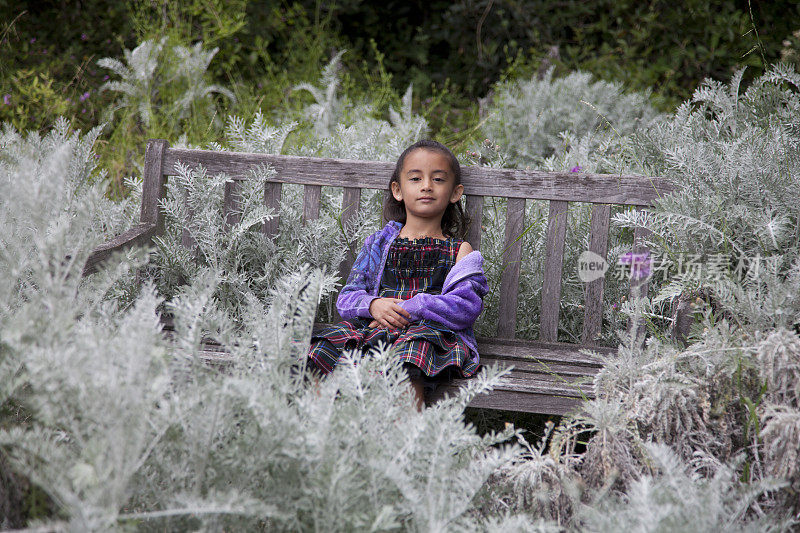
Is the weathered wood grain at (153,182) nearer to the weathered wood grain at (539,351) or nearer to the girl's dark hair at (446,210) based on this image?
the girl's dark hair at (446,210)

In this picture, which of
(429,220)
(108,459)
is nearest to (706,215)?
(429,220)

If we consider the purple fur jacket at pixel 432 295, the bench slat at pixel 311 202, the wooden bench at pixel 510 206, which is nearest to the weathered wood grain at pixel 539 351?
the wooden bench at pixel 510 206

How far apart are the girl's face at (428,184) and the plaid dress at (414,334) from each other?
5.4 inches

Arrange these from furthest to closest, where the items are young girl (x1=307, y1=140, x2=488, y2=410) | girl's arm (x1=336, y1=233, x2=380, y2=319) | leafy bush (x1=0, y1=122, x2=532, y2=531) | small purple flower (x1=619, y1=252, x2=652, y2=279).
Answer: girl's arm (x1=336, y1=233, x2=380, y2=319) → young girl (x1=307, y1=140, x2=488, y2=410) → small purple flower (x1=619, y1=252, x2=652, y2=279) → leafy bush (x1=0, y1=122, x2=532, y2=531)

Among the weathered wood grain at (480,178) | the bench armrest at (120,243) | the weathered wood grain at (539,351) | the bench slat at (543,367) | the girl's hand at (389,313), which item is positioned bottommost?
the bench slat at (543,367)

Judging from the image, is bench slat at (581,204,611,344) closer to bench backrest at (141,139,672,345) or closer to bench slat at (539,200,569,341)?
bench backrest at (141,139,672,345)

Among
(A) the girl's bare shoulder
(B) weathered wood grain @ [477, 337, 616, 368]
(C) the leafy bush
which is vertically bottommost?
(C) the leafy bush

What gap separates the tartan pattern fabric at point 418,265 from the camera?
9.18 ft

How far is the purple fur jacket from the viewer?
2566mm

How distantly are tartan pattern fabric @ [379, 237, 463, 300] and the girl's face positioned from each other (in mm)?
132

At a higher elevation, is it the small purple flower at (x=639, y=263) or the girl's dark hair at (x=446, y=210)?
A: the girl's dark hair at (x=446, y=210)

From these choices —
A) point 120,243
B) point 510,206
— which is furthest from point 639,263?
point 120,243

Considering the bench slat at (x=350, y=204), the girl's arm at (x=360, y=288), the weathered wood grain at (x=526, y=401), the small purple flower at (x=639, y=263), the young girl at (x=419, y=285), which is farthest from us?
the bench slat at (x=350, y=204)

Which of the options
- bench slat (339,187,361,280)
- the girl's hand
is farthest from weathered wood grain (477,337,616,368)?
bench slat (339,187,361,280)
